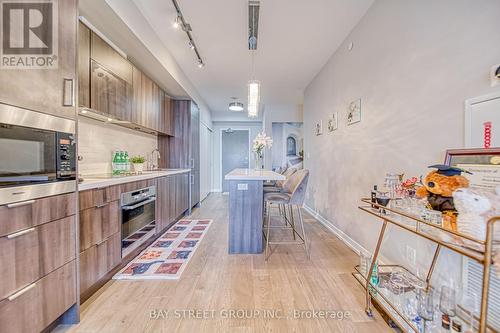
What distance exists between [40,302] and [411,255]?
2.62 m

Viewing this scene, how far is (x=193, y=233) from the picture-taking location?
3.28 metres

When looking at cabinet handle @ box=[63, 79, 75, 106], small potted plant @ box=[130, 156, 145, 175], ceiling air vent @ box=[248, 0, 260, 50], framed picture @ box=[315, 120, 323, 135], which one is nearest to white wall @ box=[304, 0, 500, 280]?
framed picture @ box=[315, 120, 323, 135]

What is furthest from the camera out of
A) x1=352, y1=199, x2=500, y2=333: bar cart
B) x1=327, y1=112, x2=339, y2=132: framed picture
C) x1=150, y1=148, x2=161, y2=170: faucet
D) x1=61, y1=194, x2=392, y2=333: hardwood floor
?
x1=150, y1=148, x2=161, y2=170: faucet

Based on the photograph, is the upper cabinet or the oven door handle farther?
the oven door handle

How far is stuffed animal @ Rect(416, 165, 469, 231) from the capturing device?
1.08 metres

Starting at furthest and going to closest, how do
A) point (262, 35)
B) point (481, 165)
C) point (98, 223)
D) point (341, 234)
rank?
point (341, 234) < point (262, 35) < point (98, 223) < point (481, 165)

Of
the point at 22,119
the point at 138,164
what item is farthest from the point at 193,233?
the point at 22,119

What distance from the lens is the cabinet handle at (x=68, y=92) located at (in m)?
1.34

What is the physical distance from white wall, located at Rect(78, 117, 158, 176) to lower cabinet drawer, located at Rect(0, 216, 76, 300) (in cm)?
120

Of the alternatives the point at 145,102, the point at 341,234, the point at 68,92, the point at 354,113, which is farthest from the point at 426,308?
the point at 145,102

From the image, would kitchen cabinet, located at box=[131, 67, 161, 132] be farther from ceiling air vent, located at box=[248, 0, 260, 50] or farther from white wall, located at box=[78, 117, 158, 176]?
ceiling air vent, located at box=[248, 0, 260, 50]

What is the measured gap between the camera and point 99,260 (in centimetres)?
177

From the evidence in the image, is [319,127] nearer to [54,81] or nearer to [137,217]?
[137,217]

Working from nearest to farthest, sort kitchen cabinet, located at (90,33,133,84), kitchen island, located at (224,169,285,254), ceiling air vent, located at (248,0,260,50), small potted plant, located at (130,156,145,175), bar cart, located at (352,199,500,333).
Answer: bar cart, located at (352,199,500,333) < kitchen cabinet, located at (90,33,133,84) < ceiling air vent, located at (248,0,260,50) < kitchen island, located at (224,169,285,254) < small potted plant, located at (130,156,145,175)
